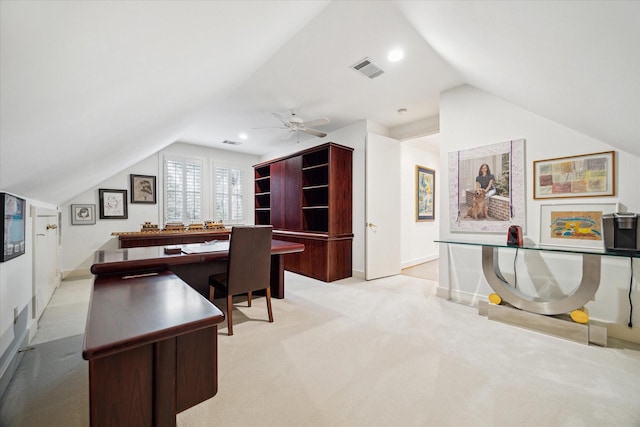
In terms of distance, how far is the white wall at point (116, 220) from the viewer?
466 cm

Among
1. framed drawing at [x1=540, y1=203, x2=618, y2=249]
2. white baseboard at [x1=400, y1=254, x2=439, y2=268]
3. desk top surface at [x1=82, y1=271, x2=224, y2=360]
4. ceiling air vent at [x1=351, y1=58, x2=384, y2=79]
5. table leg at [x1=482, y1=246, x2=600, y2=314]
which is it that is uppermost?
ceiling air vent at [x1=351, y1=58, x2=384, y2=79]

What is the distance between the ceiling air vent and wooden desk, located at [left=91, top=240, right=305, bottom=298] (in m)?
2.20

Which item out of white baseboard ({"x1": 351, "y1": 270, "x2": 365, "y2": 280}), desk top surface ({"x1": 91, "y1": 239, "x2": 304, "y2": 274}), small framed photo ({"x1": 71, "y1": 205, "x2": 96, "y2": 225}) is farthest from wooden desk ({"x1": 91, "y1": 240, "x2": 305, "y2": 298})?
small framed photo ({"x1": 71, "y1": 205, "x2": 96, "y2": 225})

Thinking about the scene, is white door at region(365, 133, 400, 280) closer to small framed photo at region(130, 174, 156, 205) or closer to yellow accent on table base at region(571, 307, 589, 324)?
yellow accent on table base at region(571, 307, 589, 324)

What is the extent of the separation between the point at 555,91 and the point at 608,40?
911mm

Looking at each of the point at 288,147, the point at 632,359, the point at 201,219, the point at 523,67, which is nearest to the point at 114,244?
the point at 201,219

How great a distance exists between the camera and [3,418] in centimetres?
137

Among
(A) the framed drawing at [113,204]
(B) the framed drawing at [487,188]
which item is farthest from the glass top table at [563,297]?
(A) the framed drawing at [113,204]

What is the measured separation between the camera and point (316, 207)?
4.43 m

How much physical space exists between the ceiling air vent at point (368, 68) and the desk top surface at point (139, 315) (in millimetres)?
2787

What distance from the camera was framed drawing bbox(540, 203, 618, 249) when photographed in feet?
7.74

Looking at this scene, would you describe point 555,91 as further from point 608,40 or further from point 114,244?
point 114,244

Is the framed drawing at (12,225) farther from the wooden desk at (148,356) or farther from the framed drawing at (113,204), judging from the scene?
the framed drawing at (113,204)

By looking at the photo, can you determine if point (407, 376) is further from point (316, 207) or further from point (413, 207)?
point (413, 207)
